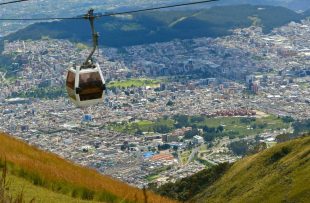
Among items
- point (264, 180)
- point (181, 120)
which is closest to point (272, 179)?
point (264, 180)

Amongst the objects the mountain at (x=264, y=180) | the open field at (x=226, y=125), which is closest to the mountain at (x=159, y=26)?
the open field at (x=226, y=125)

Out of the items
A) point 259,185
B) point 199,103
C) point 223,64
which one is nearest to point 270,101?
point 199,103

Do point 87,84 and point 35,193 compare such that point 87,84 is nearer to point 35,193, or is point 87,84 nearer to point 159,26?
point 35,193

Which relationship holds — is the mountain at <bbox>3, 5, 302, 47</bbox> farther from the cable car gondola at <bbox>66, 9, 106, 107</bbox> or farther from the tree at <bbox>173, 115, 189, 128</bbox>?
the cable car gondola at <bbox>66, 9, 106, 107</bbox>

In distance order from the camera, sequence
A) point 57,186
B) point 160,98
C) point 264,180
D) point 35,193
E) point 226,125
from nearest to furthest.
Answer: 1. point 35,193
2. point 57,186
3. point 264,180
4. point 226,125
5. point 160,98

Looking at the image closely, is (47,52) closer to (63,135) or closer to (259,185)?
(63,135)

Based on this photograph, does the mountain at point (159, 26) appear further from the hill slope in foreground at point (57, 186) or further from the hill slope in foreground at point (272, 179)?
the hill slope in foreground at point (57, 186)

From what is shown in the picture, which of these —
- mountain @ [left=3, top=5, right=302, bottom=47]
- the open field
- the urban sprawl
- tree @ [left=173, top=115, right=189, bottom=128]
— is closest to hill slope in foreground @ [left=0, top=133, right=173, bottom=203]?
the urban sprawl
